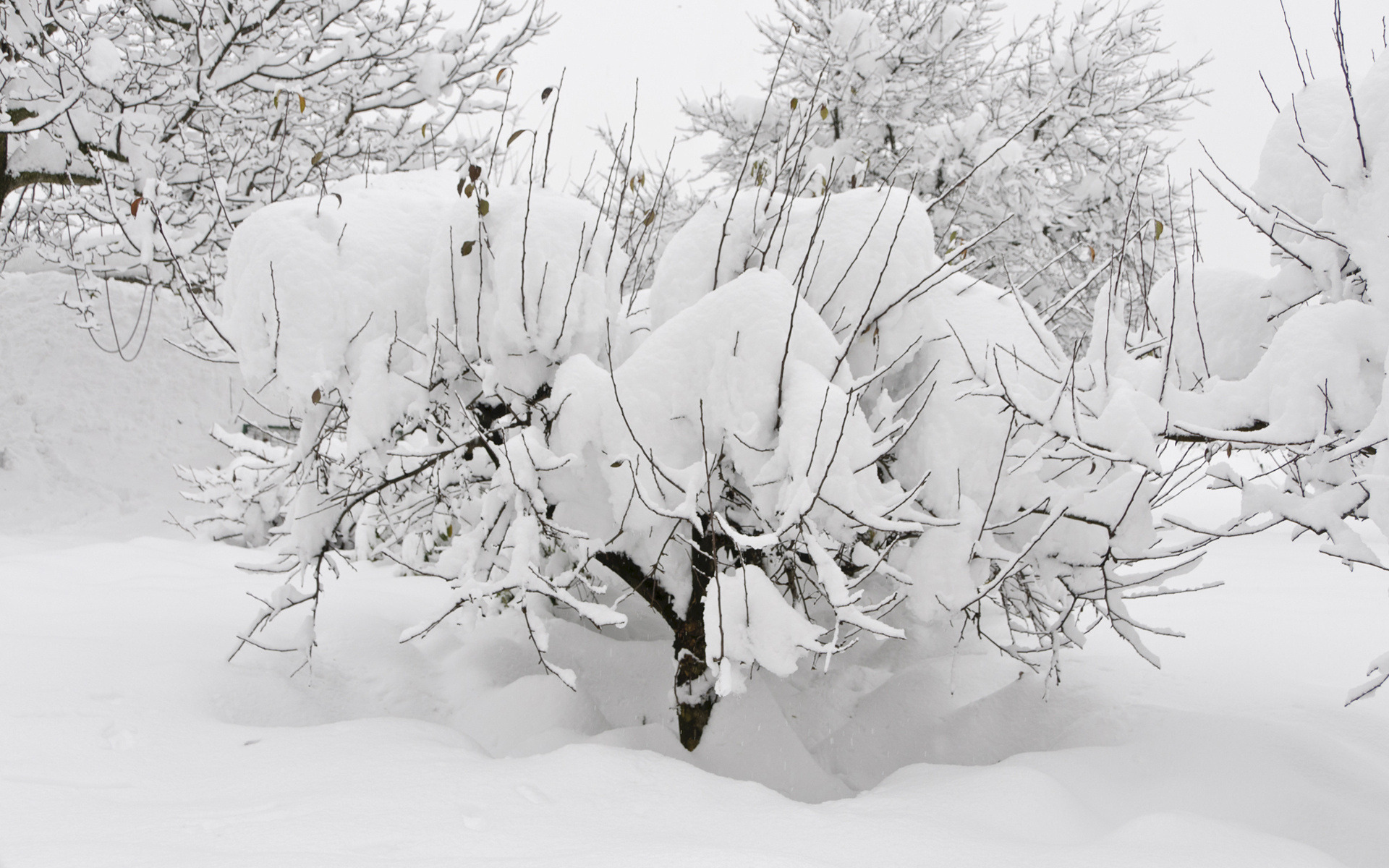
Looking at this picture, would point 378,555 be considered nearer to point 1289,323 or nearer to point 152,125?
point 152,125

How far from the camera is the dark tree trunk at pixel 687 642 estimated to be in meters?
2.96

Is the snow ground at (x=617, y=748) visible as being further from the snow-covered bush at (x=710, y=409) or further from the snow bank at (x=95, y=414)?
the snow bank at (x=95, y=414)

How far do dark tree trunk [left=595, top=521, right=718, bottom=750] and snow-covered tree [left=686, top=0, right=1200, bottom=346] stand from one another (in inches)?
212

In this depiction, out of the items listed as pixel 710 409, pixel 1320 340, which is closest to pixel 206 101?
pixel 710 409

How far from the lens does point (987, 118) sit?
814 centimetres

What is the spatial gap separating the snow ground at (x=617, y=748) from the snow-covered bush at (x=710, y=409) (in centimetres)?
37

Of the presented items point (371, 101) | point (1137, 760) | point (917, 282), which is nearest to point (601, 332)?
point (917, 282)

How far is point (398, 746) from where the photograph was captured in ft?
8.39

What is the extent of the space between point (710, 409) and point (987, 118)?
23.2 feet

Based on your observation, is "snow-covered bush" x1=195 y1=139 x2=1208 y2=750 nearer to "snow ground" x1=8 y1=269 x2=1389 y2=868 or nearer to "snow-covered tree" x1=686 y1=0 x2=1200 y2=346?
"snow ground" x1=8 y1=269 x2=1389 y2=868

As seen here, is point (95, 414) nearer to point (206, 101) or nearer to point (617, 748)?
point (206, 101)

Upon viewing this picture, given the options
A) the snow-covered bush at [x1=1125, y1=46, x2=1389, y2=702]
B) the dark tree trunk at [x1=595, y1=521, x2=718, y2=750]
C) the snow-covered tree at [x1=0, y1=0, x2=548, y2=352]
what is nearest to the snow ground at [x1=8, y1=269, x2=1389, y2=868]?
the dark tree trunk at [x1=595, y1=521, x2=718, y2=750]

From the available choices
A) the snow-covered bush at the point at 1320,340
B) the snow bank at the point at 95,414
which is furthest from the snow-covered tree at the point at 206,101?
the snow-covered bush at the point at 1320,340

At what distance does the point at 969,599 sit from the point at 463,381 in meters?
1.94
